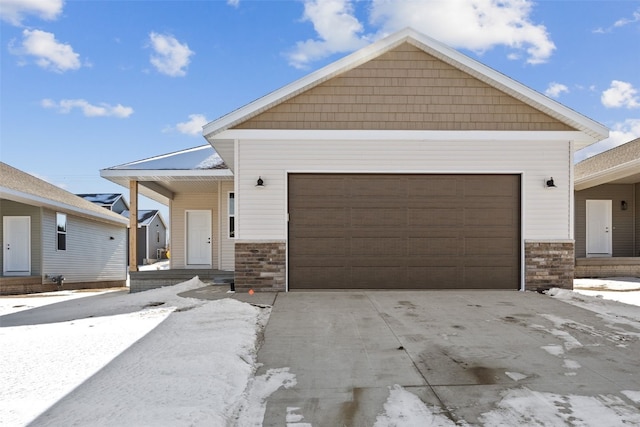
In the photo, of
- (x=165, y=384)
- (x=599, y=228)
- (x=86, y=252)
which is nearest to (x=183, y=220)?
(x=86, y=252)

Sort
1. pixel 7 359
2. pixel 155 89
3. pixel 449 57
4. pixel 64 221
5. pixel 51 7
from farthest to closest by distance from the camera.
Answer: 1. pixel 155 89
2. pixel 64 221
3. pixel 51 7
4. pixel 449 57
5. pixel 7 359

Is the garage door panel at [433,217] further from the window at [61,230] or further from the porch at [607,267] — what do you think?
the window at [61,230]

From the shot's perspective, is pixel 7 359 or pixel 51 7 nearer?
pixel 7 359

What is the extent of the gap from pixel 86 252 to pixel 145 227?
13598 mm

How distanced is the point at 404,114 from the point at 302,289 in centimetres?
415

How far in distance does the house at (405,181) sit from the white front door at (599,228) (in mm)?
7929

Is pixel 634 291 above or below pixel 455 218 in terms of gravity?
below

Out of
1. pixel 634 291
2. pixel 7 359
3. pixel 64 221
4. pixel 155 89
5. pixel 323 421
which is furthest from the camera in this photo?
pixel 155 89

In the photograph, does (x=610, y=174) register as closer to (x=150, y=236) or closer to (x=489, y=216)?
(x=489, y=216)

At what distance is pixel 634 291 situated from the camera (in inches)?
371

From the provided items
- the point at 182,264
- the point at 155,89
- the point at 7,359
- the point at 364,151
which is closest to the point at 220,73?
the point at 155,89

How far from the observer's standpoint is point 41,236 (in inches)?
545

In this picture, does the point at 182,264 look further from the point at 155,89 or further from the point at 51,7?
the point at 155,89

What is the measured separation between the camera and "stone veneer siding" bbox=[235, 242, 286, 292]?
27.5 feet
